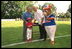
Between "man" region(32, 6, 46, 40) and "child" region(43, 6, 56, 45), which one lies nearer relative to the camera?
"child" region(43, 6, 56, 45)

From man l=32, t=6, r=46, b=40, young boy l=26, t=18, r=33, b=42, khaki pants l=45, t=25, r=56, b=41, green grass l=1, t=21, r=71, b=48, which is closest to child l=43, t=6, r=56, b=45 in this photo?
khaki pants l=45, t=25, r=56, b=41

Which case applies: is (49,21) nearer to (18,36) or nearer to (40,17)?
(40,17)

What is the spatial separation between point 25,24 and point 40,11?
0.78 meters

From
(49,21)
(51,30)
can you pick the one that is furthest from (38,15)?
(51,30)

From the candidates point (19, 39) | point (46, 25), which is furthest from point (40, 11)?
point (19, 39)

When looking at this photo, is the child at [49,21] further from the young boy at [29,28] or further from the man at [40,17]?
the young boy at [29,28]

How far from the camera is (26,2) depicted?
1030 centimetres

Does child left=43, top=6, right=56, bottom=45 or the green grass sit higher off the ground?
child left=43, top=6, right=56, bottom=45

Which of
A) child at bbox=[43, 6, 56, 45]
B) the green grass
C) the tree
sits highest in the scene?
the tree

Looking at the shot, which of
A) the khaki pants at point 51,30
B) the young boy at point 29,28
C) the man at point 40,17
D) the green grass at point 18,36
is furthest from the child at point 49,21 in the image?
the young boy at point 29,28

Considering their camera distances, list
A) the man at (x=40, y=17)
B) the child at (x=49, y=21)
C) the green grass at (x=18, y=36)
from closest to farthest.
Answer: the green grass at (x=18, y=36) < the child at (x=49, y=21) < the man at (x=40, y=17)

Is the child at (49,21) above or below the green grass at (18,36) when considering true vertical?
above

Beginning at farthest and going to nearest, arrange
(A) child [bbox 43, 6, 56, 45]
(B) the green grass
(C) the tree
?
1. (C) the tree
2. (A) child [bbox 43, 6, 56, 45]
3. (B) the green grass

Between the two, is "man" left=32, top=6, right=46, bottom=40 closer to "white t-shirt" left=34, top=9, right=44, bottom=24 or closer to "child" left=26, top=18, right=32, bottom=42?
"white t-shirt" left=34, top=9, right=44, bottom=24
